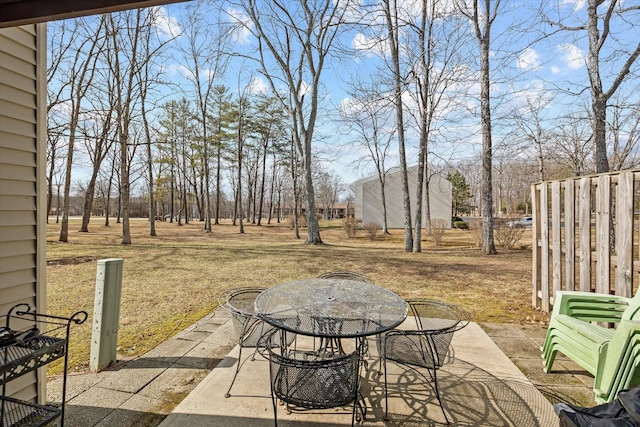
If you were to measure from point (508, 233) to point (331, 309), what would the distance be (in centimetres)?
1060

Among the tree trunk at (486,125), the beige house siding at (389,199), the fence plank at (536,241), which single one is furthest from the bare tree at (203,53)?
the beige house siding at (389,199)

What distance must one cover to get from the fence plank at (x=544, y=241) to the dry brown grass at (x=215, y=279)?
0.25 meters

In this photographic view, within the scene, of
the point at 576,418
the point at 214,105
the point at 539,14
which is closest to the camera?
the point at 576,418

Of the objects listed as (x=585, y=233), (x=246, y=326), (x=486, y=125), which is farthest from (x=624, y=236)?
(x=486, y=125)

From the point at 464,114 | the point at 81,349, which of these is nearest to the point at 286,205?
the point at 464,114

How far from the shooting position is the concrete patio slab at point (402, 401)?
190 cm

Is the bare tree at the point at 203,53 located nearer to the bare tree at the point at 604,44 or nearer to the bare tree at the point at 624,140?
the bare tree at the point at 604,44

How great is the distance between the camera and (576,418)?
47.3 inches

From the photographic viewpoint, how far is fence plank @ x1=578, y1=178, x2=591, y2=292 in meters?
3.35

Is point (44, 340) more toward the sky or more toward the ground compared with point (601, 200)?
more toward the ground

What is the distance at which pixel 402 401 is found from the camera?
2.11 m

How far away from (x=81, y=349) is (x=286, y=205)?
43.3m

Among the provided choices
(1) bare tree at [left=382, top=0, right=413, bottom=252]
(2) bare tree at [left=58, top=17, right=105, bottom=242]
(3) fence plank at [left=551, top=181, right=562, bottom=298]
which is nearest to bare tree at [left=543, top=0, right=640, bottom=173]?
(1) bare tree at [left=382, top=0, right=413, bottom=252]

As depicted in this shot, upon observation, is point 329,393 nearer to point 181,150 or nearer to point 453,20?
point 453,20
